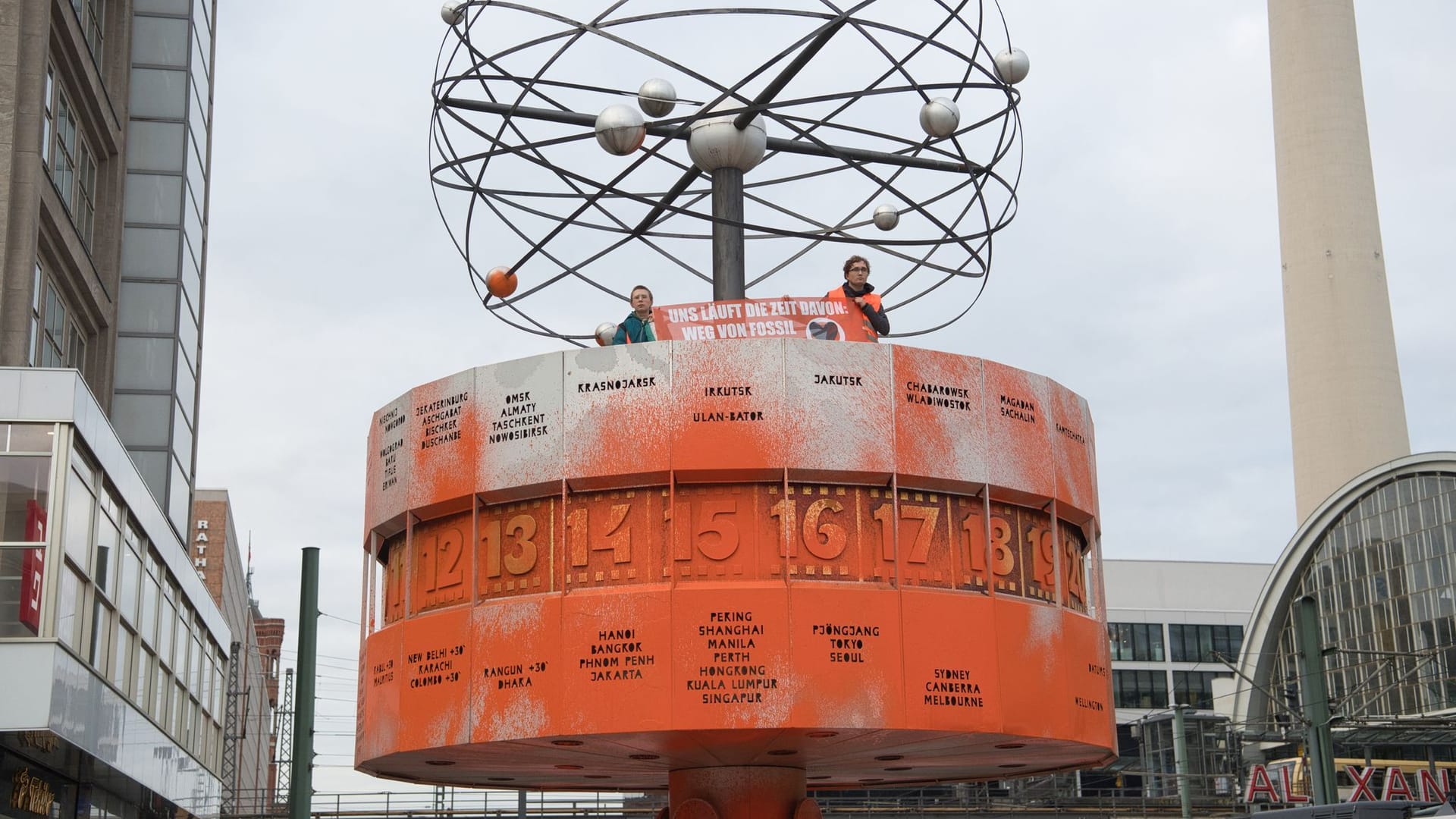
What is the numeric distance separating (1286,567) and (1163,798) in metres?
18.4

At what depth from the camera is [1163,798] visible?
216 ft

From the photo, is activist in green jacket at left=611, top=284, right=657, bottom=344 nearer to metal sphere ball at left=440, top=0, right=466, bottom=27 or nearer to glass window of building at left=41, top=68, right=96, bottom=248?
metal sphere ball at left=440, top=0, right=466, bottom=27

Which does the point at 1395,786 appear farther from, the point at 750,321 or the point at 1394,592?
the point at 750,321

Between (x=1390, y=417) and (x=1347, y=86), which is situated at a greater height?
(x=1347, y=86)

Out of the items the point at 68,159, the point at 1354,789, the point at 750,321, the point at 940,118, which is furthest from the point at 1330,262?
the point at 750,321

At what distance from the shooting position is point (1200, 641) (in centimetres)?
11094

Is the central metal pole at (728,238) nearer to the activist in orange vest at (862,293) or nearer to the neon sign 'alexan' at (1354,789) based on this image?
the activist in orange vest at (862,293)

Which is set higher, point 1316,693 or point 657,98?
point 657,98

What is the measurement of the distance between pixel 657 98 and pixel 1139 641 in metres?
96.3

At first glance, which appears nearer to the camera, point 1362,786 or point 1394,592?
point 1362,786

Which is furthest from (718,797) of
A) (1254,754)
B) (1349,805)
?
(1254,754)

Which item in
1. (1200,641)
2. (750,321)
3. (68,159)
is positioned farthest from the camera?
(1200,641)

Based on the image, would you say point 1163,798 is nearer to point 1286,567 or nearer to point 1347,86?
point 1286,567

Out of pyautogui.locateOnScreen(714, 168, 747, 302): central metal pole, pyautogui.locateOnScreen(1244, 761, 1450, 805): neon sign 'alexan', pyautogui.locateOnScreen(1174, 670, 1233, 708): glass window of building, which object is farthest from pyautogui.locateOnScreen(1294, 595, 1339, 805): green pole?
pyautogui.locateOnScreen(1174, 670, 1233, 708): glass window of building
